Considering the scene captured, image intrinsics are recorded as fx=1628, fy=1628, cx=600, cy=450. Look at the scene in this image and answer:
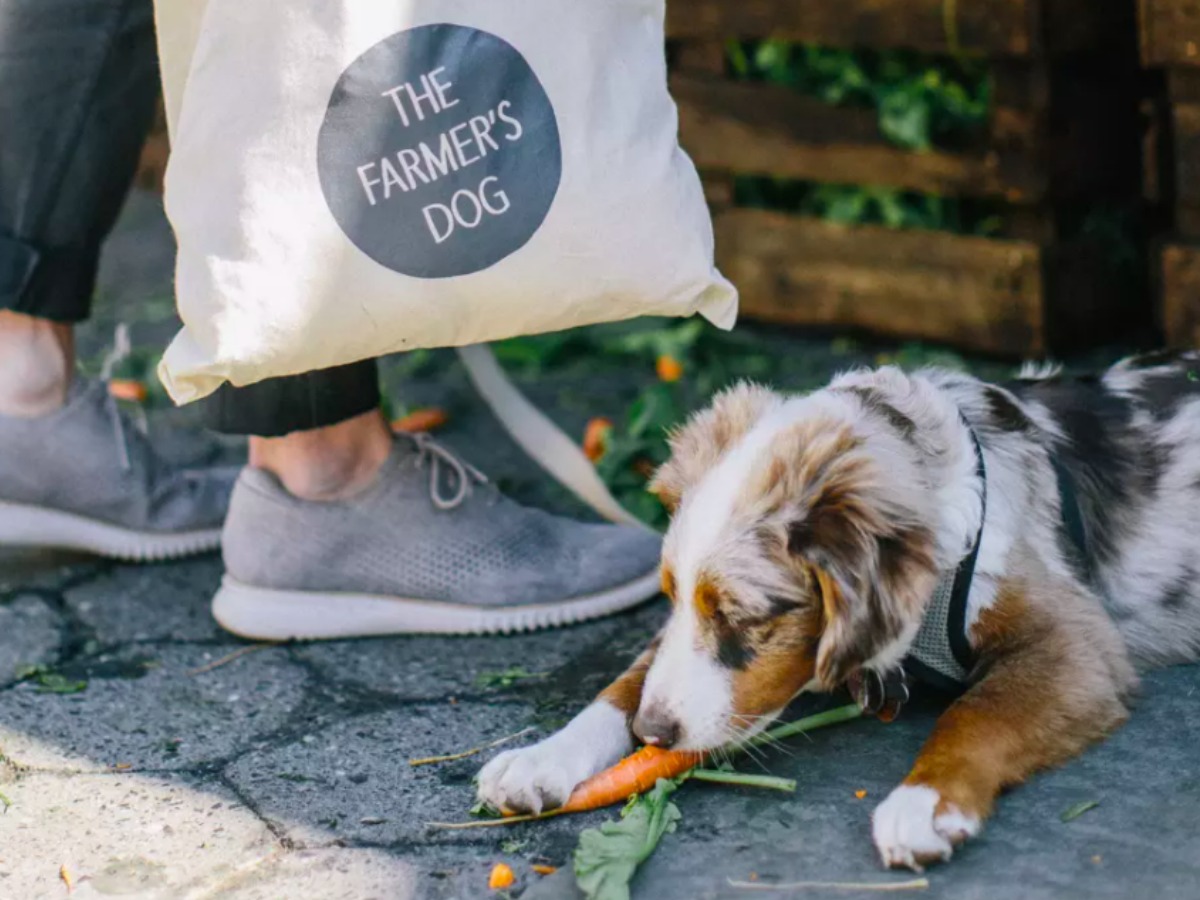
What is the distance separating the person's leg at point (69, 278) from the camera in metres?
3.33

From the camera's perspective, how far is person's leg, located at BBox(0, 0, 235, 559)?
131 inches

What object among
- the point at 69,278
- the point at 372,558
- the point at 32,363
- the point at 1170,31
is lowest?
the point at 372,558

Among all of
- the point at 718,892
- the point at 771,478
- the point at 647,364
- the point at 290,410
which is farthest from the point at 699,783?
the point at 647,364

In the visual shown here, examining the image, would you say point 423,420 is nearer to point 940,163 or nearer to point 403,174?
point 940,163

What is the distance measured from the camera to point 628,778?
270 cm

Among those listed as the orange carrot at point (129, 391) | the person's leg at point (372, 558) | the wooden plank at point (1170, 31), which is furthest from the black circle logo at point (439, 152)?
the orange carrot at point (129, 391)

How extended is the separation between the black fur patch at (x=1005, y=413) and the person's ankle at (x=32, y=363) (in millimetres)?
2012

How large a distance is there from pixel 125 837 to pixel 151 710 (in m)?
0.52

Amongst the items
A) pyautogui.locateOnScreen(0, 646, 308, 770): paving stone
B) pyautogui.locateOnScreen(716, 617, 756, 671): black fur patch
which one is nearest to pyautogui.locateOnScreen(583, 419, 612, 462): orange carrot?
pyautogui.locateOnScreen(0, 646, 308, 770): paving stone

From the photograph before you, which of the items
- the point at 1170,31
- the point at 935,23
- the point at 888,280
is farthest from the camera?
the point at 888,280

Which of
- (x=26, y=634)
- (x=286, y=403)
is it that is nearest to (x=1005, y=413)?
(x=286, y=403)

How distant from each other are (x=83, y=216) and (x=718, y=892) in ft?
6.67

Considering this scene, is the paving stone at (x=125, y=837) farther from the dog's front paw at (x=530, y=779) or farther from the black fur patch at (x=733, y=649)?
the black fur patch at (x=733, y=649)

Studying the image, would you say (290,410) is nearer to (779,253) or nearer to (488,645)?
(488,645)
